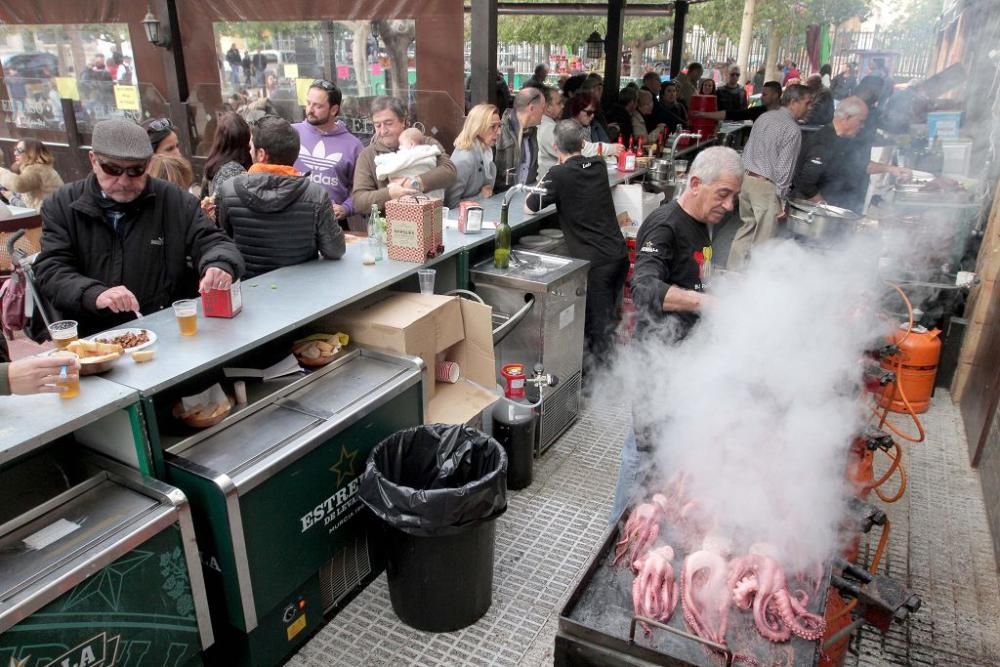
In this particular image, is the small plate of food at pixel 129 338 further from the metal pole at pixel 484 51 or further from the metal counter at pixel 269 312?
the metal pole at pixel 484 51

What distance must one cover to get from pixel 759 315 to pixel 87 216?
301 cm

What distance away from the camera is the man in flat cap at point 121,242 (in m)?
2.85

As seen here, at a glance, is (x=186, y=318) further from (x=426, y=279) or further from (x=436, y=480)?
(x=426, y=279)

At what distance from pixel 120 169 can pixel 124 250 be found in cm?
40

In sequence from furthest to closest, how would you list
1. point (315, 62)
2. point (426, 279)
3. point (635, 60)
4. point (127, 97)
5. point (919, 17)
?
point (635, 60), point (919, 17), point (127, 97), point (315, 62), point (426, 279)

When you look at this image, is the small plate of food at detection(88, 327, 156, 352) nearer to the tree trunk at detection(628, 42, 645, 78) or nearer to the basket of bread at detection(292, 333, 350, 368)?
the basket of bread at detection(292, 333, 350, 368)

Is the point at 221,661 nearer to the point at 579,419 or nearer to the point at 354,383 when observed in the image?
the point at 354,383

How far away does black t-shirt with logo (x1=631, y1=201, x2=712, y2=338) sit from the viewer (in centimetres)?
292

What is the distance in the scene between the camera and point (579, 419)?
4926 millimetres

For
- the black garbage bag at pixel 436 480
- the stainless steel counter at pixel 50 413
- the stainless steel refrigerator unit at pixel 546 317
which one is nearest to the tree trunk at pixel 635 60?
the stainless steel refrigerator unit at pixel 546 317

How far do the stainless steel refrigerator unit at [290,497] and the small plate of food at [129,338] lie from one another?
1.35 feet

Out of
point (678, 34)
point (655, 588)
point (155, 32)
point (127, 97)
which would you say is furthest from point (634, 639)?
point (678, 34)

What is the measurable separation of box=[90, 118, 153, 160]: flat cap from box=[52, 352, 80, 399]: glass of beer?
100cm

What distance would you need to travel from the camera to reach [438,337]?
360 centimetres
